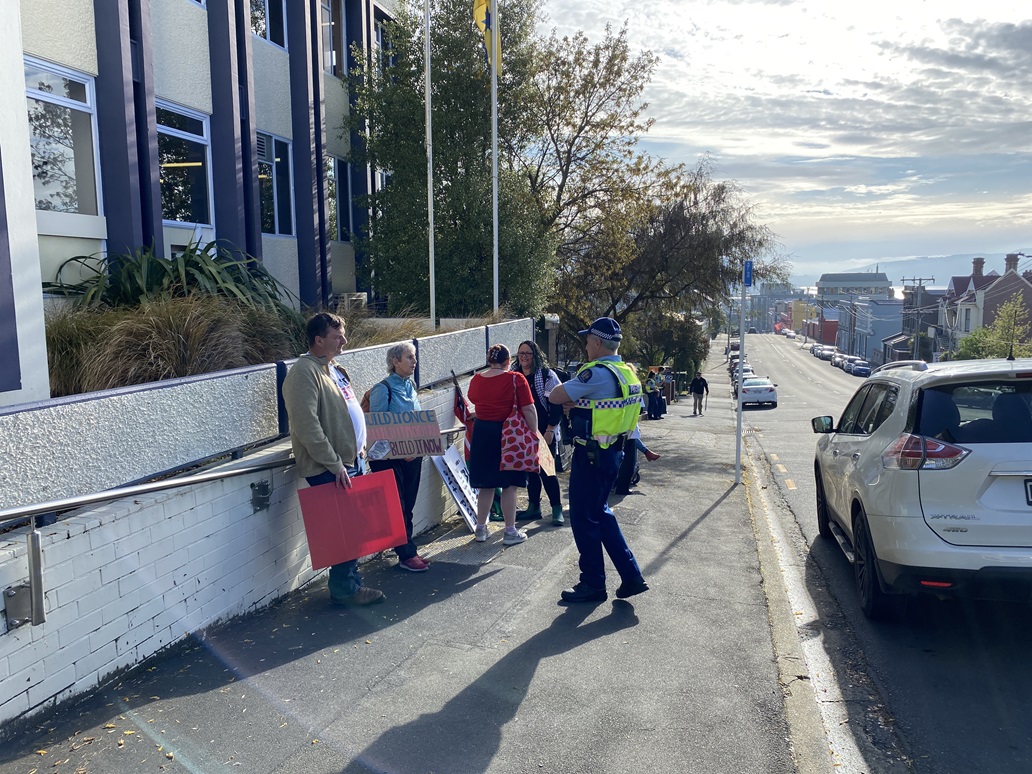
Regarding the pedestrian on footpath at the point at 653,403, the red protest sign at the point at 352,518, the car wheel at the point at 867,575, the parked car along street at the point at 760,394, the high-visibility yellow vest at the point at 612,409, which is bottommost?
the parked car along street at the point at 760,394

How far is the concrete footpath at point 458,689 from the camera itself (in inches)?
141

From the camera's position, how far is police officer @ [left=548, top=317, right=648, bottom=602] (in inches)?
218

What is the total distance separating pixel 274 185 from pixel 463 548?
9.28 m

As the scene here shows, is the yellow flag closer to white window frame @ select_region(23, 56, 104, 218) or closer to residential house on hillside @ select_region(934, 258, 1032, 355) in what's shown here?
white window frame @ select_region(23, 56, 104, 218)

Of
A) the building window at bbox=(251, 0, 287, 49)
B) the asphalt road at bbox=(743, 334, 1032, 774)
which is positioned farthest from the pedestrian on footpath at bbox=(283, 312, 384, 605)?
the building window at bbox=(251, 0, 287, 49)

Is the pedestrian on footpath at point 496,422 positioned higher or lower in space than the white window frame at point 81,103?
lower

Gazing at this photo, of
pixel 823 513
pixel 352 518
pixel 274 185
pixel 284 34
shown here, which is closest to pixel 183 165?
pixel 274 185

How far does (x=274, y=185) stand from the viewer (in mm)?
14016

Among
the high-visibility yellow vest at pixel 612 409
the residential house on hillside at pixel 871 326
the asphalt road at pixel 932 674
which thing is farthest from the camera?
the residential house on hillside at pixel 871 326

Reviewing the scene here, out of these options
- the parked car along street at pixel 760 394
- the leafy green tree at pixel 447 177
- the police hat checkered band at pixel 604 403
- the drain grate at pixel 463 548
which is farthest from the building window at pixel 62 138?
the parked car along street at pixel 760 394

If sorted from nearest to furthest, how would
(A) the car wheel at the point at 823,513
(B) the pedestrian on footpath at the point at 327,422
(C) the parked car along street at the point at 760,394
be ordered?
(B) the pedestrian on footpath at the point at 327,422, (A) the car wheel at the point at 823,513, (C) the parked car along street at the point at 760,394

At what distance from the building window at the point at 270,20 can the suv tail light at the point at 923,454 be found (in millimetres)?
11946

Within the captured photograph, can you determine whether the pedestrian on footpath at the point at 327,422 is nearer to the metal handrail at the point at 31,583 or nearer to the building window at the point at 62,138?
the metal handrail at the point at 31,583

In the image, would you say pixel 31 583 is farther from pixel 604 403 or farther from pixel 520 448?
pixel 520 448
